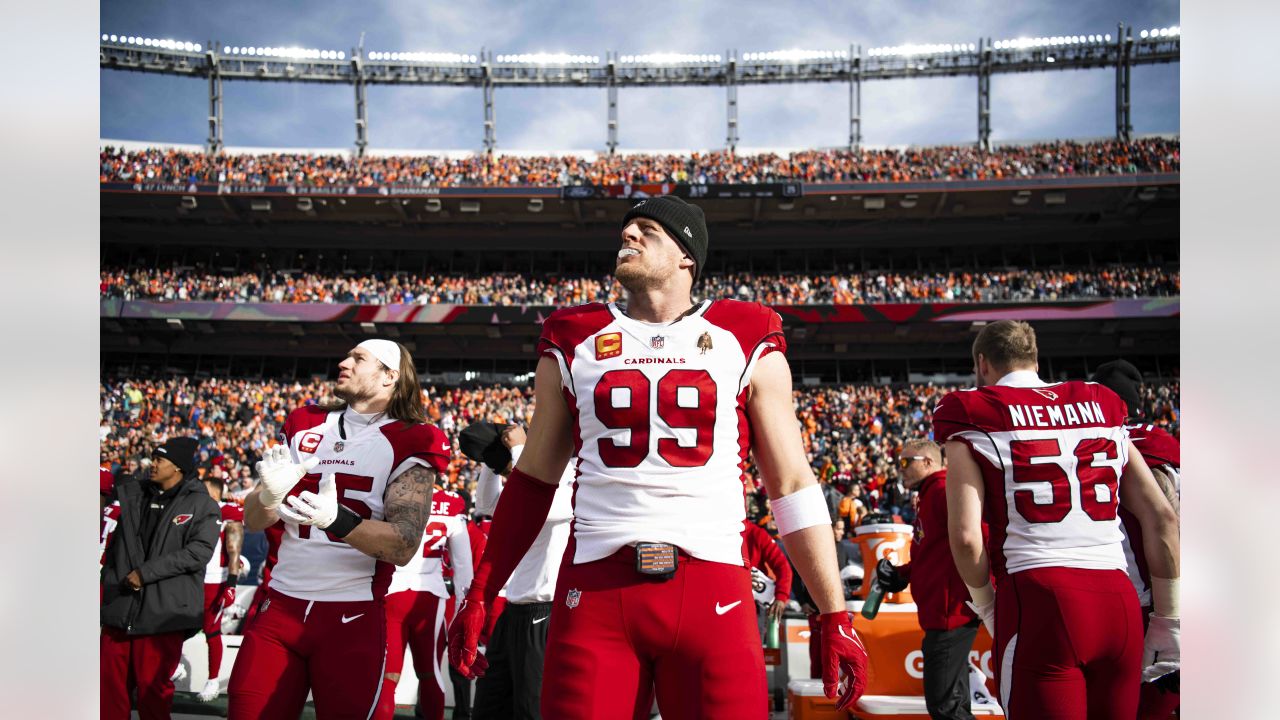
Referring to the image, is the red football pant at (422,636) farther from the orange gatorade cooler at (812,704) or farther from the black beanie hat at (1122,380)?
the black beanie hat at (1122,380)

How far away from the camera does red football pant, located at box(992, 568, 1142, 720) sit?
10.2 feet

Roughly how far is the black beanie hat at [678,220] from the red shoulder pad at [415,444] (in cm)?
150

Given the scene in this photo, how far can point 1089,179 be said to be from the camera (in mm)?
32281

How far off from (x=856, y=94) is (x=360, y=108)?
2192cm

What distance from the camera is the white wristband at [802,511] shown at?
8.37 feet

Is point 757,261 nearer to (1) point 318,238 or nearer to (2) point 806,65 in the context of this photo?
(2) point 806,65

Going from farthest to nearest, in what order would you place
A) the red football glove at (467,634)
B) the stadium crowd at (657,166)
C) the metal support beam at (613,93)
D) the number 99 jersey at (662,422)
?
the metal support beam at (613,93)
the stadium crowd at (657,166)
the red football glove at (467,634)
the number 99 jersey at (662,422)

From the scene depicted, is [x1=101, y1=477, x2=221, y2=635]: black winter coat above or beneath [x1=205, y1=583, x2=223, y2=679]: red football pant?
above

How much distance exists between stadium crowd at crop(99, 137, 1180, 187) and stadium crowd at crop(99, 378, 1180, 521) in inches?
323

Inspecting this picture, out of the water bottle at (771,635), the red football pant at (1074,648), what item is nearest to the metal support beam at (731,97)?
the water bottle at (771,635)

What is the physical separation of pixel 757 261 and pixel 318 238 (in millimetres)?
17818

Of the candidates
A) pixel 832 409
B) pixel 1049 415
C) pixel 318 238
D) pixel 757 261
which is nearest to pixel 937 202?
pixel 757 261

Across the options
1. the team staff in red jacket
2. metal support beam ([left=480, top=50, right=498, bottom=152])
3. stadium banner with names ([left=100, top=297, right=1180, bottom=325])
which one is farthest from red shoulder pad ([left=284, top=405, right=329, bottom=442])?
metal support beam ([left=480, top=50, right=498, bottom=152])

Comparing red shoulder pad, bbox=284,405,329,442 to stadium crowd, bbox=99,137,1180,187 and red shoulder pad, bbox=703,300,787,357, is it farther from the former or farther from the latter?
stadium crowd, bbox=99,137,1180,187
